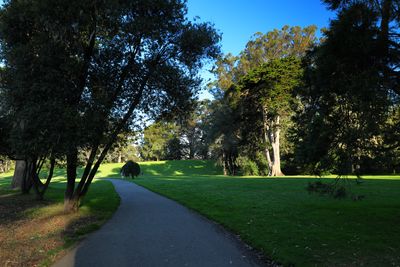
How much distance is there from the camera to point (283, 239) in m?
7.25

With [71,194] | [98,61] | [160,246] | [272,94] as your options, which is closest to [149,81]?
[98,61]

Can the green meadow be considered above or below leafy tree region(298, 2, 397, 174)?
below

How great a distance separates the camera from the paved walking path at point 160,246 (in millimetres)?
5820

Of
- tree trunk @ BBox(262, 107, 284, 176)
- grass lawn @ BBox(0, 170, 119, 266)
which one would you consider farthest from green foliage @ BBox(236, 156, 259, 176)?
grass lawn @ BBox(0, 170, 119, 266)

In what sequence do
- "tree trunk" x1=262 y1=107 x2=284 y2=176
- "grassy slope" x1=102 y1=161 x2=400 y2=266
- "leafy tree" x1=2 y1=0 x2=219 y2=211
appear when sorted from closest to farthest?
"grassy slope" x1=102 y1=161 x2=400 y2=266 < "leafy tree" x1=2 y1=0 x2=219 y2=211 < "tree trunk" x1=262 y1=107 x2=284 y2=176

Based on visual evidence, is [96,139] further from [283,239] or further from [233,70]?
[233,70]

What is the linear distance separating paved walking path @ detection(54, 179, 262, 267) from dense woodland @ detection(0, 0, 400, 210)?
2703 mm

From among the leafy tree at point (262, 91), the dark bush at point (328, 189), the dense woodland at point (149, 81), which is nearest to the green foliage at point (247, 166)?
the leafy tree at point (262, 91)

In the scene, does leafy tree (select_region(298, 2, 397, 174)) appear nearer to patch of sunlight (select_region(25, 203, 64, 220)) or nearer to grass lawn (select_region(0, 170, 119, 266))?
grass lawn (select_region(0, 170, 119, 266))

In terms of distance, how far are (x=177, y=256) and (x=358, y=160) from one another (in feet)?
13.3

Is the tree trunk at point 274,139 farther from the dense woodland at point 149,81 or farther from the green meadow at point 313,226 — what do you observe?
the dense woodland at point 149,81

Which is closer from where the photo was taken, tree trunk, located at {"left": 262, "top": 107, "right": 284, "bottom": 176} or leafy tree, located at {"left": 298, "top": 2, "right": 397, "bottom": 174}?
leafy tree, located at {"left": 298, "top": 2, "right": 397, "bottom": 174}

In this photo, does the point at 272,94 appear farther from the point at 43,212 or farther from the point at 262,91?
the point at 43,212

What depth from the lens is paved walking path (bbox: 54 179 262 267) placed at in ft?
19.1
